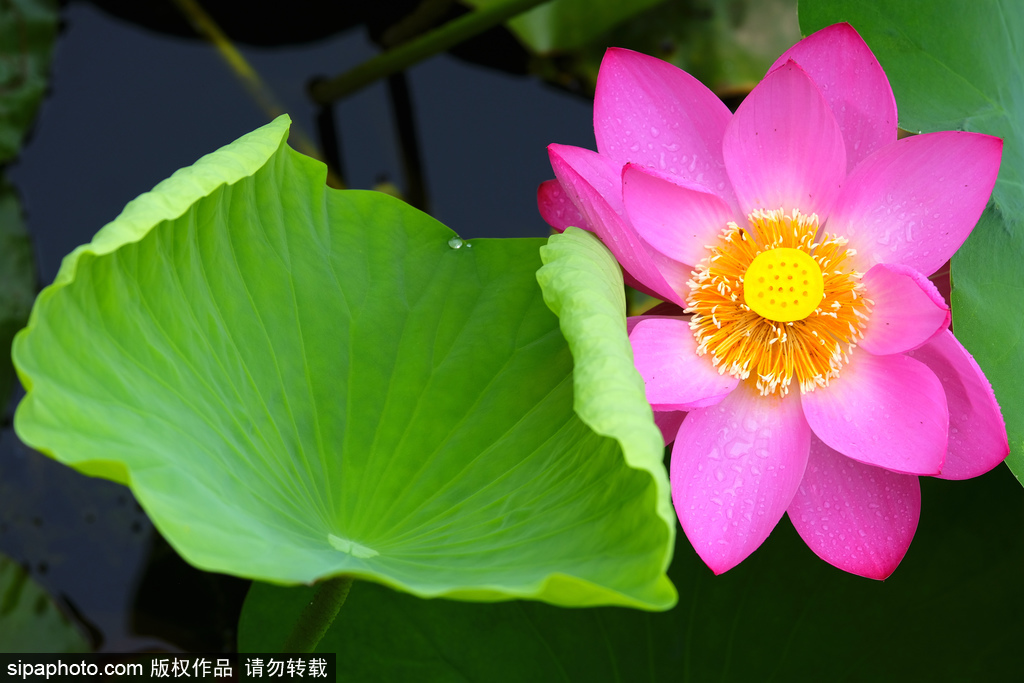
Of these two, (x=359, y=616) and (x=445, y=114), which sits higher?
(x=445, y=114)

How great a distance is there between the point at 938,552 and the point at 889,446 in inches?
14.4

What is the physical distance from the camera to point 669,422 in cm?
95

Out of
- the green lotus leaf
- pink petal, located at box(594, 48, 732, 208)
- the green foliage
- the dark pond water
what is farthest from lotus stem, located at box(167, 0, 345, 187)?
pink petal, located at box(594, 48, 732, 208)

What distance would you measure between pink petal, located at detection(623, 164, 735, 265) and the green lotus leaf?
17 cm

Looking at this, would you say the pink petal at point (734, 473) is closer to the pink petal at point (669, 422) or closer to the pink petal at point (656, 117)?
the pink petal at point (669, 422)

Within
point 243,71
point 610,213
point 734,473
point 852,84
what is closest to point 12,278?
point 243,71

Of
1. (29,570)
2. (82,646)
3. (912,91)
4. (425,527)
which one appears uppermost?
(912,91)

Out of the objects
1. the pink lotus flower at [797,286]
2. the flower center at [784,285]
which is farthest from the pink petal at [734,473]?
the flower center at [784,285]

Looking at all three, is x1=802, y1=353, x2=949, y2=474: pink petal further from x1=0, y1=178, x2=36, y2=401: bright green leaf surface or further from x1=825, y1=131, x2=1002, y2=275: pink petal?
x1=0, y1=178, x2=36, y2=401: bright green leaf surface

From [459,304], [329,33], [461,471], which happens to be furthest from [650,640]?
[329,33]

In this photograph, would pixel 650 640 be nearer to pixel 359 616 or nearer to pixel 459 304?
pixel 359 616

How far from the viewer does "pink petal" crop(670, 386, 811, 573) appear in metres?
0.87

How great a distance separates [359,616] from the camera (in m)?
1.18

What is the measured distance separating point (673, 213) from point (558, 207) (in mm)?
171
